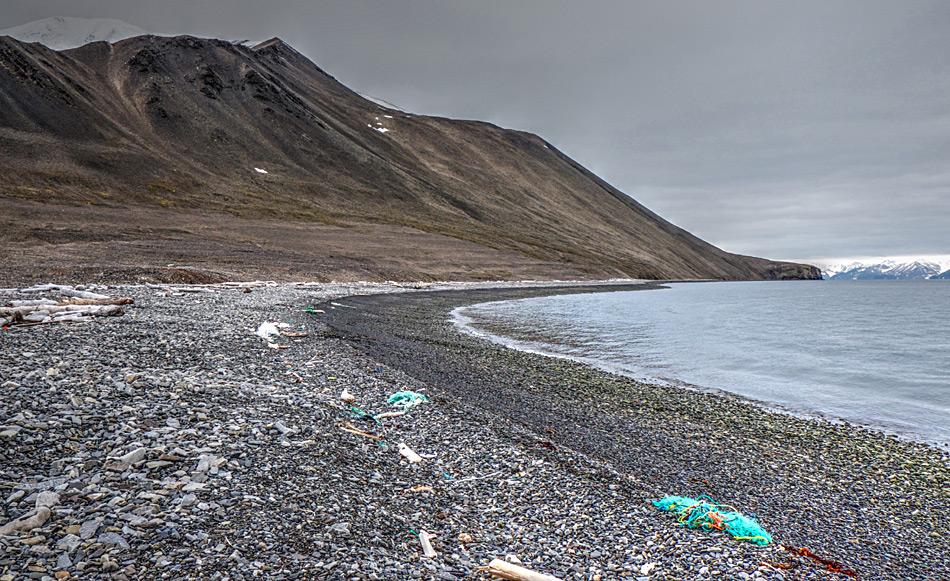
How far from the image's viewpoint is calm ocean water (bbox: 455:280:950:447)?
1945 cm

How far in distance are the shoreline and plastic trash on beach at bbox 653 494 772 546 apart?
829 millimetres

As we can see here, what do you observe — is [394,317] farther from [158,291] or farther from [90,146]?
[90,146]

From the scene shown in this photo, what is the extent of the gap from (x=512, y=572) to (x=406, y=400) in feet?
23.8

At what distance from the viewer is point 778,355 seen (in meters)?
31.0

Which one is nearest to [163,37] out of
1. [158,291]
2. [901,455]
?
[158,291]

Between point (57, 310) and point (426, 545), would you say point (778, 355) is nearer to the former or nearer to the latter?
point (426, 545)

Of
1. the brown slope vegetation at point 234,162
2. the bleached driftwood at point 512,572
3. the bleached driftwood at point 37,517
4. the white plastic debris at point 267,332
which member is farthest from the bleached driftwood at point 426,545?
the brown slope vegetation at point 234,162

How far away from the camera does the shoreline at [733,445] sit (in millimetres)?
9102

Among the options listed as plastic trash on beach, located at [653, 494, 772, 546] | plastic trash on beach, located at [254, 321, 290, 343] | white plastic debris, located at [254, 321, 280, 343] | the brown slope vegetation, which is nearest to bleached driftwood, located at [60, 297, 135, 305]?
→ plastic trash on beach, located at [254, 321, 290, 343]

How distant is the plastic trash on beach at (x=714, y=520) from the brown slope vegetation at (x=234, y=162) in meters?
59.9

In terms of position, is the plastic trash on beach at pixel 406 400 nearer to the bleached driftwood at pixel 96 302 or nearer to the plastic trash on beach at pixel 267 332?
the plastic trash on beach at pixel 267 332

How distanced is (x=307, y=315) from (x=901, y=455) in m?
23.9

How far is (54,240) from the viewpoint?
57.9 m

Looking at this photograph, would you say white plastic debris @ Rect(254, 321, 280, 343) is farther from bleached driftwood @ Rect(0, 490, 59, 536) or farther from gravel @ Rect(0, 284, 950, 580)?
bleached driftwood @ Rect(0, 490, 59, 536)
